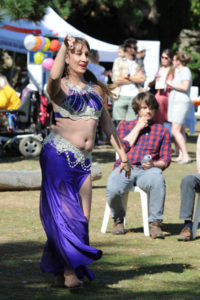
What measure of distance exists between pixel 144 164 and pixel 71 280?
2.57 metres

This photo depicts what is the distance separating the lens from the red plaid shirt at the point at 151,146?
24.1ft

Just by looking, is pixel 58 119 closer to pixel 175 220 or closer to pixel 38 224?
pixel 38 224

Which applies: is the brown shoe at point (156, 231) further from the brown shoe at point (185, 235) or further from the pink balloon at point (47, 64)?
the pink balloon at point (47, 64)

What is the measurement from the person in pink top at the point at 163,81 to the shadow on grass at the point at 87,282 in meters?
8.00

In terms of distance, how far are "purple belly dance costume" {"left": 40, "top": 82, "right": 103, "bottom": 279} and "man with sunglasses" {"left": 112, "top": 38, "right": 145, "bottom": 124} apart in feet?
26.7

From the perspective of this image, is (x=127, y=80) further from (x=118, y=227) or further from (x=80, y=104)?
(x=80, y=104)

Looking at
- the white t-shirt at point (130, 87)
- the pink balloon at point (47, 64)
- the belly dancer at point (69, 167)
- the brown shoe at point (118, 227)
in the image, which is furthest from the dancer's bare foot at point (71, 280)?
the pink balloon at point (47, 64)

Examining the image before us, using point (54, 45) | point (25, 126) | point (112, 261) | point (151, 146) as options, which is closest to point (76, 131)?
point (112, 261)

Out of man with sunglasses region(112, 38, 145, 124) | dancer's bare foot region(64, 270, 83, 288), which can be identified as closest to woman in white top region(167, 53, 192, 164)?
man with sunglasses region(112, 38, 145, 124)

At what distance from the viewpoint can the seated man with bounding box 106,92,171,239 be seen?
7.00 m

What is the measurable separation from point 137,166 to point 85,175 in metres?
2.25

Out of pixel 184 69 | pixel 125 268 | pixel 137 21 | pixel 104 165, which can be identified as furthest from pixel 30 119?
pixel 137 21

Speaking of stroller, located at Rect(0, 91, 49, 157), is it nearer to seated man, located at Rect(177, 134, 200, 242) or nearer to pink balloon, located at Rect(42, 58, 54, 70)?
pink balloon, located at Rect(42, 58, 54, 70)

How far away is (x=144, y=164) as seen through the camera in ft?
23.5
